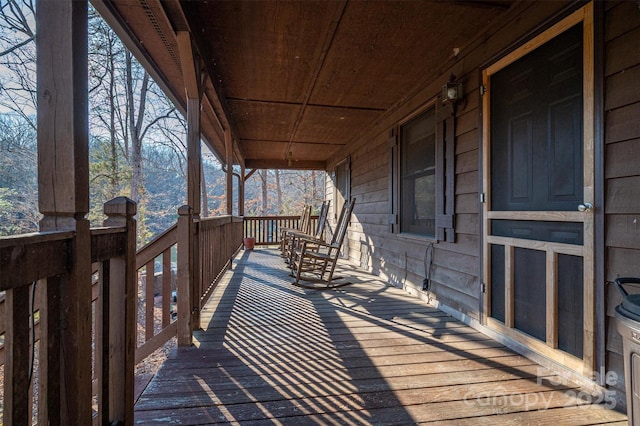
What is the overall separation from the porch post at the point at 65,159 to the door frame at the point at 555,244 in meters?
2.23

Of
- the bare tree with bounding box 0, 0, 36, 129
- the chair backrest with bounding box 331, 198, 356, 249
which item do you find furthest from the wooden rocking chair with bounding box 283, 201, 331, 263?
the bare tree with bounding box 0, 0, 36, 129

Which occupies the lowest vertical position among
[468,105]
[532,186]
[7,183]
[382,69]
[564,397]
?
[564,397]

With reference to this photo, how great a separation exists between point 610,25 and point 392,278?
3120mm

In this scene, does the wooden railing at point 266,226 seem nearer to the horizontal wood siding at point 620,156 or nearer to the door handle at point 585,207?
the door handle at point 585,207

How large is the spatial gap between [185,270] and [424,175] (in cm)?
257

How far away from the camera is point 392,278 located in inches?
160

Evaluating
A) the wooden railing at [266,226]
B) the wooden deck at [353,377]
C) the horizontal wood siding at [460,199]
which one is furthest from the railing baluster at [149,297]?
the wooden railing at [266,226]

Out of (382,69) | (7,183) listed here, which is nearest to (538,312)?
(382,69)

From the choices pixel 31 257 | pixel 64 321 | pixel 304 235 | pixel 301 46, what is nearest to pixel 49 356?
pixel 64 321

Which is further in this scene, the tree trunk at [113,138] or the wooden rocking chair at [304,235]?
the tree trunk at [113,138]

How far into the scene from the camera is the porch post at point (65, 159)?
92cm

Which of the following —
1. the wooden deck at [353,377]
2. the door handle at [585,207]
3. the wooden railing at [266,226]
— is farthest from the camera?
the wooden railing at [266,226]

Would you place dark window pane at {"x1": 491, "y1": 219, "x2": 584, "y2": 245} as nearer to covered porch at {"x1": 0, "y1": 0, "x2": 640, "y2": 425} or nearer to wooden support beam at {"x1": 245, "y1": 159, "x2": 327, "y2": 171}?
covered porch at {"x1": 0, "y1": 0, "x2": 640, "y2": 425}

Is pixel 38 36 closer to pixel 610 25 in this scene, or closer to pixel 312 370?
pixel 312 370
